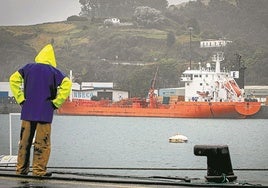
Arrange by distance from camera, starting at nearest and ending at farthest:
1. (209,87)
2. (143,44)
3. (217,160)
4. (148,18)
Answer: (217,160), (209,87), (143,44), (148,18)

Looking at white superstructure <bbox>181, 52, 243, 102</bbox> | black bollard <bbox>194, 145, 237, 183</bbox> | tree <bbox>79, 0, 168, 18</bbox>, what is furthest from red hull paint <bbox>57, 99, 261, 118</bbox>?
black bollard <bbox>194, 145, 237, 183</bbox>

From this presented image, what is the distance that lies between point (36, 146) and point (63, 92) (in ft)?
1.32

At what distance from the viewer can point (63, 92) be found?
15.9 ft

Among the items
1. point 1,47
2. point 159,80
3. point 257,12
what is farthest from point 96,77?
point 257,12

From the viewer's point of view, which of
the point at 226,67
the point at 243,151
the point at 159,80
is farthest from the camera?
the point at 159,80

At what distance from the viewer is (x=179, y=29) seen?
117m

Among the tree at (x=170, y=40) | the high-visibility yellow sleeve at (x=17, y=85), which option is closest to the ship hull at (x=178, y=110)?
the tree at (x=170, y=40)

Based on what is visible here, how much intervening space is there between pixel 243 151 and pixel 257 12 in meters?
91.1

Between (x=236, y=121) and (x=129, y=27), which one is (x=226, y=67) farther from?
(x=129, y=27)

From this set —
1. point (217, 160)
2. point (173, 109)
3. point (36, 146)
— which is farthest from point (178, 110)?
point (36, 146)

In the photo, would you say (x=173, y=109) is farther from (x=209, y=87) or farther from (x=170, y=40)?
(x=170, y=40)

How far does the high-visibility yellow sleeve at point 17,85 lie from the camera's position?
4.87 meters

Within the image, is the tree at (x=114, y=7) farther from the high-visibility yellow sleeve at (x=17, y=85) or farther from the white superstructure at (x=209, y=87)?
the high-visibility yellow sleeve at (x=17, y=85)

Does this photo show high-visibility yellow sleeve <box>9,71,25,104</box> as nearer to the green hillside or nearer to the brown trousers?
the brown trousers
